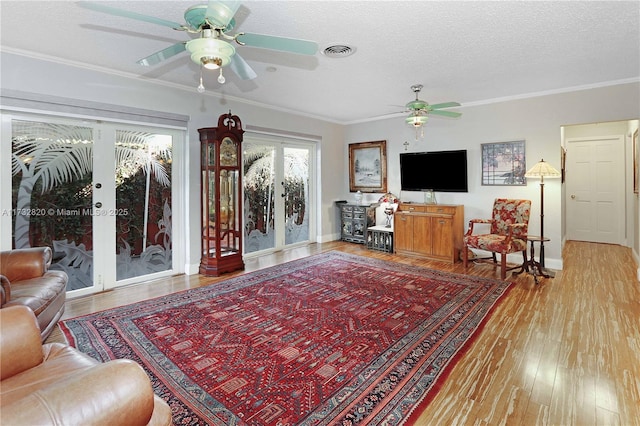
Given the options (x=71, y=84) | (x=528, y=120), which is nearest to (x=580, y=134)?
(x=528, y=120)

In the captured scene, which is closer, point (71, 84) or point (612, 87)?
point (71, 84)

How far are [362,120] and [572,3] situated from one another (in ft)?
14.7

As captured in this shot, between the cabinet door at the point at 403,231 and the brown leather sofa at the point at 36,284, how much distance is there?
4.51 meters

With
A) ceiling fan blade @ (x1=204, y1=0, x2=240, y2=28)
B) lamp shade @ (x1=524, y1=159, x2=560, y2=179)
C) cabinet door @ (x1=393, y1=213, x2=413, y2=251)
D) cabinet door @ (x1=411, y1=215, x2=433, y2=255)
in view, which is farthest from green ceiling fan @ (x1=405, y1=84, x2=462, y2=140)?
ceiling fan blade @ (x1=204, y1=0, x2=240, y2=28)

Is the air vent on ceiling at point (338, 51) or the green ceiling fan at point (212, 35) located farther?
the air vent on ceiling at point (338, 51)

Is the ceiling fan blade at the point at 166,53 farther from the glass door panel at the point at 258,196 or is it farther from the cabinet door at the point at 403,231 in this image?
the cabinet door at the point at 403,231

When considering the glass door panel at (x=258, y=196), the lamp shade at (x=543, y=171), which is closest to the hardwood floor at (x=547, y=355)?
the lamp shade at (x=543, y=171)

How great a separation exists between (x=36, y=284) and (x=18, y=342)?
59.7 inches

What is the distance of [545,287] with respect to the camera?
391cm

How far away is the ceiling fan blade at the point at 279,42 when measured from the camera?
2016mm

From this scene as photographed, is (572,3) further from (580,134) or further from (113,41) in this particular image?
(580,134)

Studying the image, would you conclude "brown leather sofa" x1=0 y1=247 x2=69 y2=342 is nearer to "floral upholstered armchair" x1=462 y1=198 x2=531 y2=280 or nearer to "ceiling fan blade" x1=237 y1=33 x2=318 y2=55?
"ceiling fan blade" x1=237 y1=33 x2=318 y2=55

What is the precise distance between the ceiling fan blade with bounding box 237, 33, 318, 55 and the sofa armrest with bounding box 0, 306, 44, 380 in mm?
1777

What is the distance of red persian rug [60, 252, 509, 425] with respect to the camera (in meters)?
1.87
